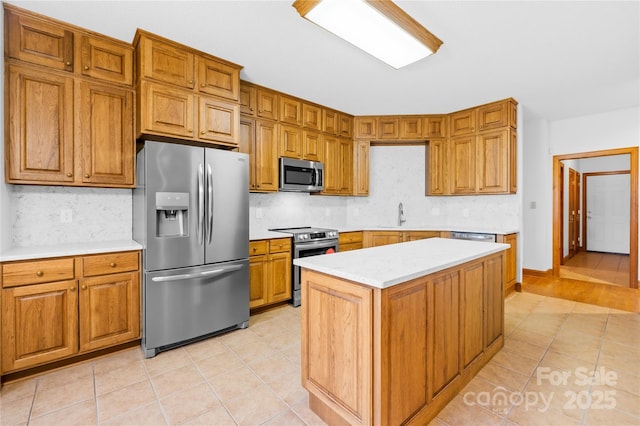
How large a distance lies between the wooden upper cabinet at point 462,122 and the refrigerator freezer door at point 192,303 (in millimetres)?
3658

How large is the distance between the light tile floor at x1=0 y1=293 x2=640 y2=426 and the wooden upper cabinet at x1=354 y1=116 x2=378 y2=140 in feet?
10.5

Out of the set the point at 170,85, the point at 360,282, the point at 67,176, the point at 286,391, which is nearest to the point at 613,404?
the point at 360,282

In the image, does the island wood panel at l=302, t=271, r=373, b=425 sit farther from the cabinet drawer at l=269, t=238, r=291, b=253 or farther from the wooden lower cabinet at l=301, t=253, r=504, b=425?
the cabinet drawer at l=269, t=238, r=291, b=253

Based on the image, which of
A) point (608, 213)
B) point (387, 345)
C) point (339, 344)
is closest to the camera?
point (387, 345)

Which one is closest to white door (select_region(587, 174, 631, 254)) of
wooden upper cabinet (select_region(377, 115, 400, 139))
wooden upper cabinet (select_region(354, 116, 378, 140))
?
wooden upper cabinet (select_region(377, 115, 400, 139))

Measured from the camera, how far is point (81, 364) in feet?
7.68

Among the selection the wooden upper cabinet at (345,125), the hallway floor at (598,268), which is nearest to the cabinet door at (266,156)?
the wooden upper cabinet at (345,125)

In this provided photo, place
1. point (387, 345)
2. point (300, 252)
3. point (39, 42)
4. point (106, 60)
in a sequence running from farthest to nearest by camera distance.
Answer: point (300, 252) → point (106, 60) → point (39, 42) → point (387, 345)

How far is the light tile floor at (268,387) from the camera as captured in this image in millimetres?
1768

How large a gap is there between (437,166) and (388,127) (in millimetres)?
990

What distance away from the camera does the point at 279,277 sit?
11.5 ft

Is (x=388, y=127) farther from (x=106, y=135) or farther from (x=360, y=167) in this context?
(x=106, y=135)

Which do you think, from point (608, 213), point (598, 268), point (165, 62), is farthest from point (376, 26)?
point (608, 213)

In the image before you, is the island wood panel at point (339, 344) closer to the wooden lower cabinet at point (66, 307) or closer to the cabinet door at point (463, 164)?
the wooden lower cabinet at point (66, 307)
